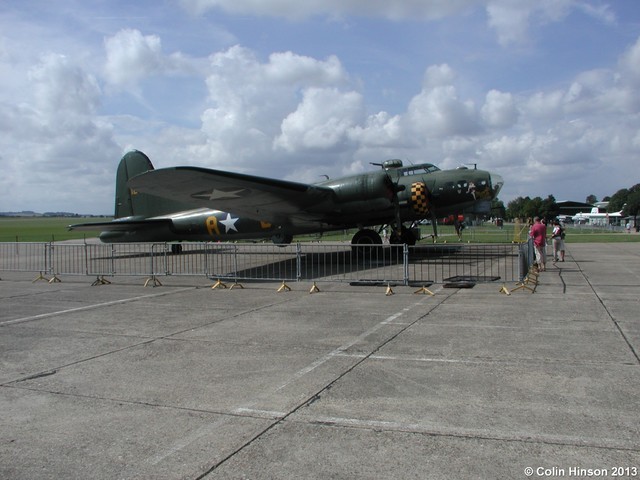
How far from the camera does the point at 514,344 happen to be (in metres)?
6.44

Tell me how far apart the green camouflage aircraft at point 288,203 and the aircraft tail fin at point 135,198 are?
1.8 inches

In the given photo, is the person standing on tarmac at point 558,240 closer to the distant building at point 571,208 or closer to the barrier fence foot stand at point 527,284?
the barrier fence foot stand at point 527,284

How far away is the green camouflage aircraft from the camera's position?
14.7 m

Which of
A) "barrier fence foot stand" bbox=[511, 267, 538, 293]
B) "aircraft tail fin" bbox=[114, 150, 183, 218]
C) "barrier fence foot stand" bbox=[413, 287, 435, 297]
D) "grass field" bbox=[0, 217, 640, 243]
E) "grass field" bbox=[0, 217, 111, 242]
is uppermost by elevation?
"aircraft tail fin" bbox=[114, 150, 183, 218]

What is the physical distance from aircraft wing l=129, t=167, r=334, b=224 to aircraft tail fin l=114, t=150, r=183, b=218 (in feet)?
21.8

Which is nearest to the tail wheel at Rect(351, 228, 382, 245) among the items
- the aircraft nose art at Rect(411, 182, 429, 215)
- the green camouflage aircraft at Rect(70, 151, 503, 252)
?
the green camouflage aircraft at Rect(70, 151, 503, 252)

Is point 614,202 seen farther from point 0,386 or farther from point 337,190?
point 0,386

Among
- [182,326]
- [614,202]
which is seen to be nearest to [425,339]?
[182,326]

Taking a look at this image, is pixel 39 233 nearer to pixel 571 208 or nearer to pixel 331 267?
pixel 331 267

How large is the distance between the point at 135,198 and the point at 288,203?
10091 mm

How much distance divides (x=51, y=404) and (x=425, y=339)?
14.3ft

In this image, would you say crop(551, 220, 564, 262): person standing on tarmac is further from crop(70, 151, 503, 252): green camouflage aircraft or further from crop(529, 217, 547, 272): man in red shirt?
crop(529, 217, 547, 272): man in red shirt

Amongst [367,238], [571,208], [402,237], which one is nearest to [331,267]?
[367,238]

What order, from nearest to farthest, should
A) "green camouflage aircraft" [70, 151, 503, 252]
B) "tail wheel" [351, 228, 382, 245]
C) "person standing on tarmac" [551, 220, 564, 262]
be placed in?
"green camouflage aircraft" [70, 151, 503, 252]
"person standing on tarmac" [551, 220, 564, 262]
"tail wheel" [351, 228, 382, 245]
